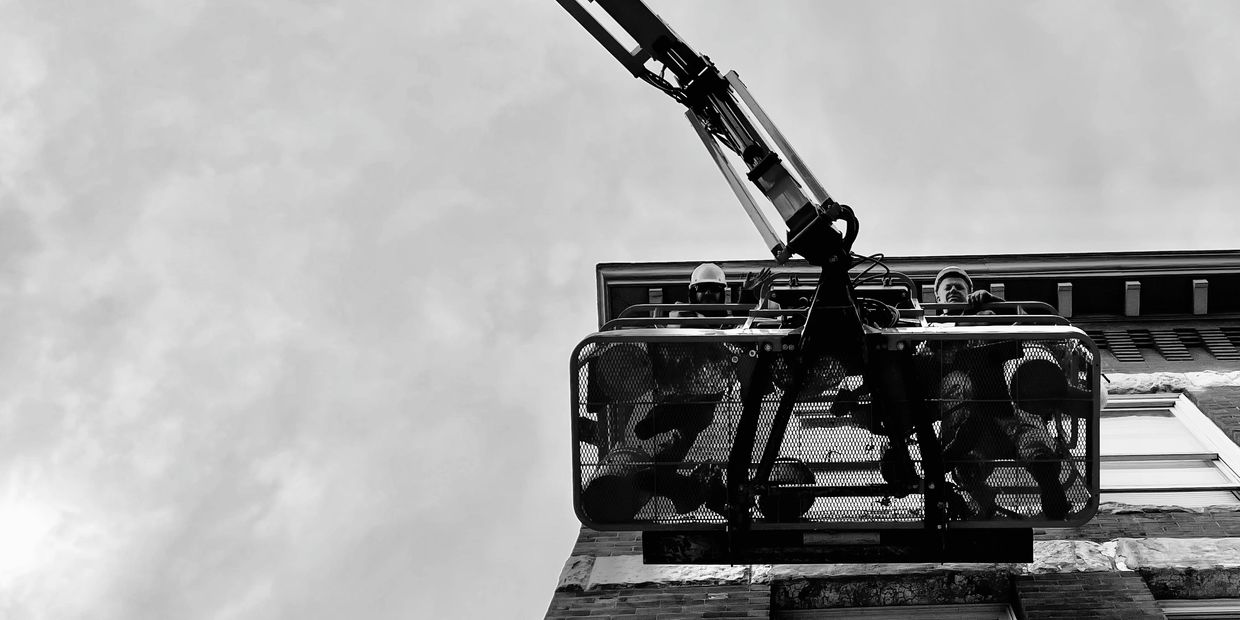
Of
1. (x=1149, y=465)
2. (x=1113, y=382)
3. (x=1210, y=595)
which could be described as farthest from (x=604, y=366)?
(x=1113, y=382)

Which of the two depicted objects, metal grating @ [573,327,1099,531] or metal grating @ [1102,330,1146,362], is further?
metal grating @ [1102,330,1146,362]

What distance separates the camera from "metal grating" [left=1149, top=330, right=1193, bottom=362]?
527 inches

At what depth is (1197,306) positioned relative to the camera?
47.3 ft

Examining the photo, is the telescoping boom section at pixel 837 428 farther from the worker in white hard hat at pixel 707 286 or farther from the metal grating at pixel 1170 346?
Result: the metal grating at pixel 1170 346

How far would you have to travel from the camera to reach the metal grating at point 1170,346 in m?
13.4

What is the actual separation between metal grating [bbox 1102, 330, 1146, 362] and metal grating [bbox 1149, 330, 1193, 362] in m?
0.27

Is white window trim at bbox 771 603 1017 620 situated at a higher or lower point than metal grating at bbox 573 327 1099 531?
lower

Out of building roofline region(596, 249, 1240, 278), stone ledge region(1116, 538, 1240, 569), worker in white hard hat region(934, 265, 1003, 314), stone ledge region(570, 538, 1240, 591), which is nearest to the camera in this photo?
stone ledge region(570, 538, 1240, 591)

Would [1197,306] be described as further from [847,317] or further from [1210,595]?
[847,317]

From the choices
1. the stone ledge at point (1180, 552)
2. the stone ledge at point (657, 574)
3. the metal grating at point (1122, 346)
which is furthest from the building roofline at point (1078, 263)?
the stone ledge at point (657, 574)

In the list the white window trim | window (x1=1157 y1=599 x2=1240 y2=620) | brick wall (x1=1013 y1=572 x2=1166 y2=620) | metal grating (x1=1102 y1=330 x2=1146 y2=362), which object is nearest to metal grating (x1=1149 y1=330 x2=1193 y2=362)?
metal grating (x1=1102 y1=330 x2=1146 y2=362)

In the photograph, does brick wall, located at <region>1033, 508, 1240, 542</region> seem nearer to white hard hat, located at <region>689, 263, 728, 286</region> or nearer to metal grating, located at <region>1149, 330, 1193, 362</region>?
white hard hat, located at <region>689, 263, 728, 286</region>

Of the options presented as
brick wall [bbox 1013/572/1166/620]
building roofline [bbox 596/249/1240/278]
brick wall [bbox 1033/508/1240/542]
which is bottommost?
brick wall [bbox 1013/572/1166/620]

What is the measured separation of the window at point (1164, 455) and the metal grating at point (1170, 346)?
1440 mm
